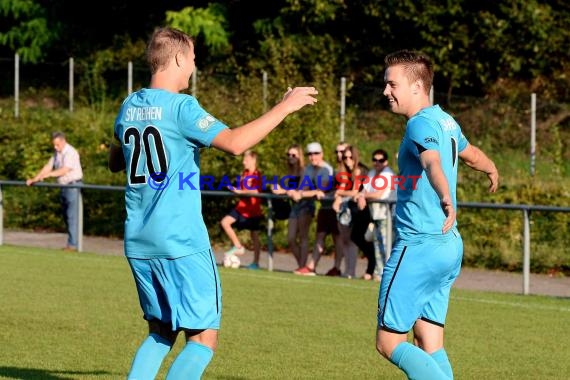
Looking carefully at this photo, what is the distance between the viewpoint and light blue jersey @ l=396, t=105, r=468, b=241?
7094mm

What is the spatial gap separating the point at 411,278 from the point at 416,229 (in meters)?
0.27

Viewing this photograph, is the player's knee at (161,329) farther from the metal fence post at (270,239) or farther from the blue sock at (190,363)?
the metal fence post at (270,239)

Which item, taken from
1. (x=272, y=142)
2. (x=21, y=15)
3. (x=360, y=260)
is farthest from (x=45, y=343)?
(x=21, y=15)

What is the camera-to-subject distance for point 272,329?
38.9 ft

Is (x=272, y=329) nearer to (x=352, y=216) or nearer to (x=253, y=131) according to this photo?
(x=253, y=131)

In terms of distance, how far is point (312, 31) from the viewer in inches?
1294

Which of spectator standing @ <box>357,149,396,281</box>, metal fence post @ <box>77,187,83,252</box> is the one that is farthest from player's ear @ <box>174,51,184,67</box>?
metal fence post @ <box>77,187,83,252</box>

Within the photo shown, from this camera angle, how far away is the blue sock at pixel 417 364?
700cm

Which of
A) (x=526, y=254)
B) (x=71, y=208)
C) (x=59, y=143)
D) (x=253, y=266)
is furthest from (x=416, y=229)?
(x=59, y=143)

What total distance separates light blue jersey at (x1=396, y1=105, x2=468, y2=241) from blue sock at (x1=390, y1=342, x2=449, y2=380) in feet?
1.97

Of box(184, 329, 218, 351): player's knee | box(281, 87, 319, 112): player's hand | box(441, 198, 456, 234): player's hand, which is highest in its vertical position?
box(281, 87, 319, 112): player's hand

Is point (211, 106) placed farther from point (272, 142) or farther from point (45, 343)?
point (45, 343)

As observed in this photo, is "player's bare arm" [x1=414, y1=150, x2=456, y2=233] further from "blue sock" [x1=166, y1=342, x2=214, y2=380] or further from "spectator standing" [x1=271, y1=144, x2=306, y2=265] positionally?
"spectator standing" [x1=271, y1=144, x2=306, y2=265]

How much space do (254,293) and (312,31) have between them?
738 inches
